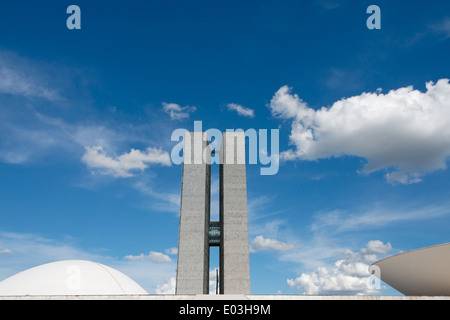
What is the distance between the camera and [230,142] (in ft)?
184

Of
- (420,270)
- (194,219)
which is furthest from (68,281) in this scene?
(194,219)

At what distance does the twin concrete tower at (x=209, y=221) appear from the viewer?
48688 millimetres

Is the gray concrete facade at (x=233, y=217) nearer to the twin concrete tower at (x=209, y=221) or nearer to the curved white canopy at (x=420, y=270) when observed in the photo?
the twin concrete tower at (x=209, y=221)

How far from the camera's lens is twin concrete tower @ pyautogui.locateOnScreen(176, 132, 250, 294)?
160ft

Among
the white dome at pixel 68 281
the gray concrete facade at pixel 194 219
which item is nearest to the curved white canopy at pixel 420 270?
the white dome at pixel 68 281

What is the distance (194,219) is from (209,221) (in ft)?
15.6

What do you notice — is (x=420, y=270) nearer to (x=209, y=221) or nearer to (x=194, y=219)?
(x=194, y=219)

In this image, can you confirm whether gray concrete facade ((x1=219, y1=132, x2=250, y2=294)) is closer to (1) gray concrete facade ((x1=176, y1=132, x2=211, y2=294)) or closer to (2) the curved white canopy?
A: (1) gray concrete facade ((x1=176, y1=132, x2=211, y2=294))

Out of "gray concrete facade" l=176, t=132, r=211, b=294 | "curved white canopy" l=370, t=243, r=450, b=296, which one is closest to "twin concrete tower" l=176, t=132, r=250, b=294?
"gray concrete facade" l=176, t=132, r=211, b=294

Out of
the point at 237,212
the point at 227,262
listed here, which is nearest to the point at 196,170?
the point at 237,212

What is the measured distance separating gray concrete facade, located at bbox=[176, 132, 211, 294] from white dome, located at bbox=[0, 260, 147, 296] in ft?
71.0

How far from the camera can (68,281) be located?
963 inches
